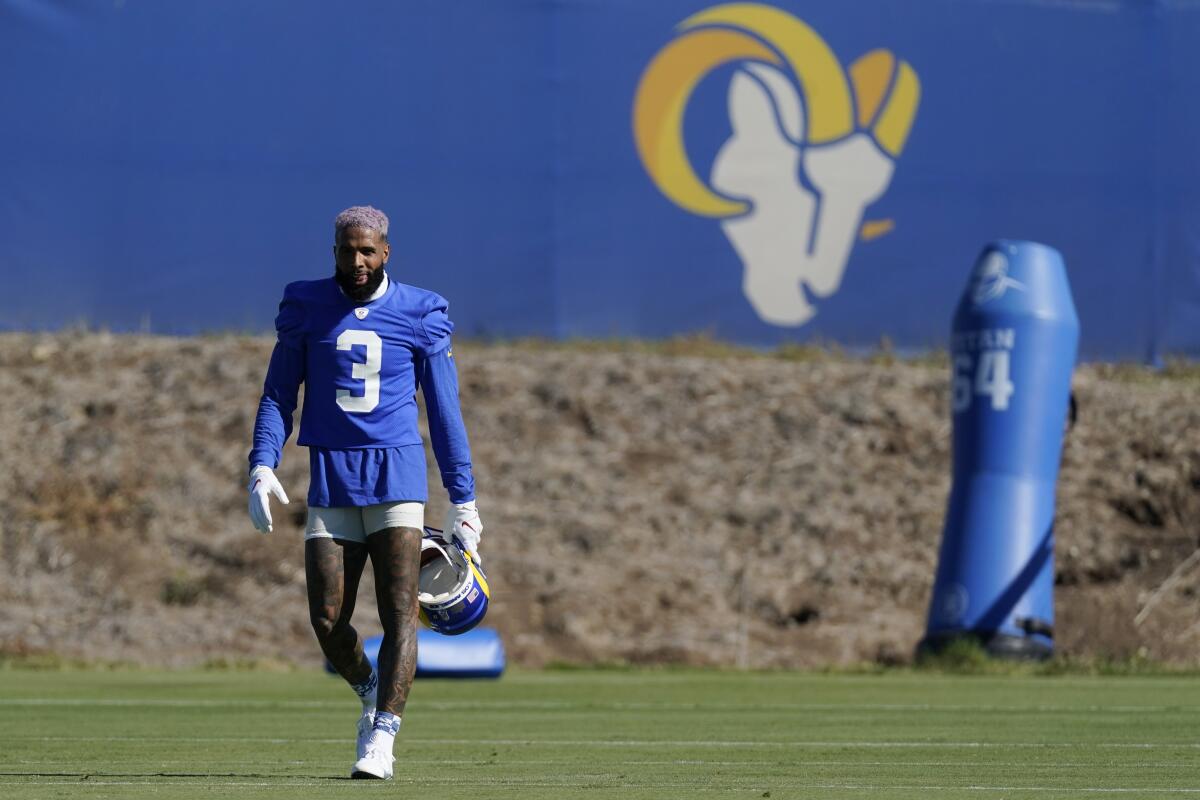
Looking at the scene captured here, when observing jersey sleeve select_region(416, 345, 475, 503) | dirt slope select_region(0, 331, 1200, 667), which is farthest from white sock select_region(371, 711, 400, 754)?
dirt slope select_region(0, 331, 1200, 667)

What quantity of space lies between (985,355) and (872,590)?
475 cm

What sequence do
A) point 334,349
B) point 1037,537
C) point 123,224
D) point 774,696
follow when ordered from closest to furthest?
1. point 334,349
2. point 774,696
3. point 1037,537
4. point 123,224

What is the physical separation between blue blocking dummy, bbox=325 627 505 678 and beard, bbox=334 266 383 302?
341 inches

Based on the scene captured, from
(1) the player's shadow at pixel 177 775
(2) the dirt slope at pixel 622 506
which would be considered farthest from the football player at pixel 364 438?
(2) the dirt slope at pixel 622 506

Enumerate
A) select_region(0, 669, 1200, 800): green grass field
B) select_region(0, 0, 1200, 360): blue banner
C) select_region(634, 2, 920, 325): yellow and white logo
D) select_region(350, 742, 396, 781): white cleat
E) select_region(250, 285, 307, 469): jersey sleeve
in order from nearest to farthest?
select_region(0, 669, 1200, 800): green grass field, select_region(350, 742, 396, 781): white cleat, select_region(250, 285, 307, 469): jersey sleeve, select_region(0, 0, 1200, 360): blue banner, select_region(634, 2, 920, 325): yellow and white logo

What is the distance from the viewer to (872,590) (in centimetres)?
2206

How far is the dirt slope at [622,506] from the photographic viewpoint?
20891mm

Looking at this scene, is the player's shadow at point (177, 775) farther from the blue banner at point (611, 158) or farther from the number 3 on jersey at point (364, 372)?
the blue banner at point (611, 158)

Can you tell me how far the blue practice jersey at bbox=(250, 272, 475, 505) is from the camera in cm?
822

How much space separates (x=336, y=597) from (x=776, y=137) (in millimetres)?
15087

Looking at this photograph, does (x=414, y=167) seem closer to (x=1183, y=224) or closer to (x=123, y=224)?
(x=123, y=224)

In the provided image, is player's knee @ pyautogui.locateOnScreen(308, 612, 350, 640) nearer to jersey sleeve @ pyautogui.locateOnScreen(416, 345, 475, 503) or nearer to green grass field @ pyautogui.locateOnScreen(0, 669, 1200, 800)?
green grass field @ pyautogui.locateOnScreen(0, 669, 1200, 800)

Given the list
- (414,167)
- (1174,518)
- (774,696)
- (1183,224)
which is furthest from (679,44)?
(774,696)

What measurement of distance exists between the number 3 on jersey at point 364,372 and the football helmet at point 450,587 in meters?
0.66
